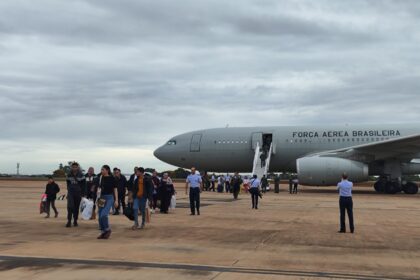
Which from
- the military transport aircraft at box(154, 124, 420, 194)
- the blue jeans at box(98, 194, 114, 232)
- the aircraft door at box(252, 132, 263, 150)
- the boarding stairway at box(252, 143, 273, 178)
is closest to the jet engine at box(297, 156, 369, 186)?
the military transport aircraft at box(154, 124, 420, 194)

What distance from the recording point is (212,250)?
25.7ft

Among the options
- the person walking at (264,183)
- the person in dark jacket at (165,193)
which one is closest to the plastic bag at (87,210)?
the person in dark jacket at (165,193)

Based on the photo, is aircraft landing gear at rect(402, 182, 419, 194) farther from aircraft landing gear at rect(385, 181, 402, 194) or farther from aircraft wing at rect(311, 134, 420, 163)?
aircraft wing at rect(311, 134, 420, 163)

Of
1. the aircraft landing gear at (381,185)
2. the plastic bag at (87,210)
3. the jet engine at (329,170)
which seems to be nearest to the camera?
the plastic bag at (87,210)

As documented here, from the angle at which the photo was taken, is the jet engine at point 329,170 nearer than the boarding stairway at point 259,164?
Yes

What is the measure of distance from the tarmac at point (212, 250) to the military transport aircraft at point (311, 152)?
13.7 metres

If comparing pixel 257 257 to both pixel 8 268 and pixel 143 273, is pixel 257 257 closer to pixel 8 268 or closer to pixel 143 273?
pixel 143 273

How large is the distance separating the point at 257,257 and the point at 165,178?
8.37 metres

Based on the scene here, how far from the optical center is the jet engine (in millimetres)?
26156

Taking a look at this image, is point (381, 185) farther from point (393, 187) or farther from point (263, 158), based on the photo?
point (263, 158)

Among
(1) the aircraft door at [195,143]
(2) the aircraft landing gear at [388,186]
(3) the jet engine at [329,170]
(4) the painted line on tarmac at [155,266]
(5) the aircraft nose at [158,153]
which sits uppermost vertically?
(1) the aircraft door at [195,143]

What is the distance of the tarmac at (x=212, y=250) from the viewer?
6.13 m

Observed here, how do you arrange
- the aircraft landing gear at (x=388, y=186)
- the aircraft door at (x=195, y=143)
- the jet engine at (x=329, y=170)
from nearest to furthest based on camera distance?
the jet engine at (x=329, y=170) → the aircraft landing gear at (x=388, y=186) → the aircraft door at (x=195, y=143)

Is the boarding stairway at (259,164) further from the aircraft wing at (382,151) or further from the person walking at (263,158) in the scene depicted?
the aircraft wing at (382,151)
